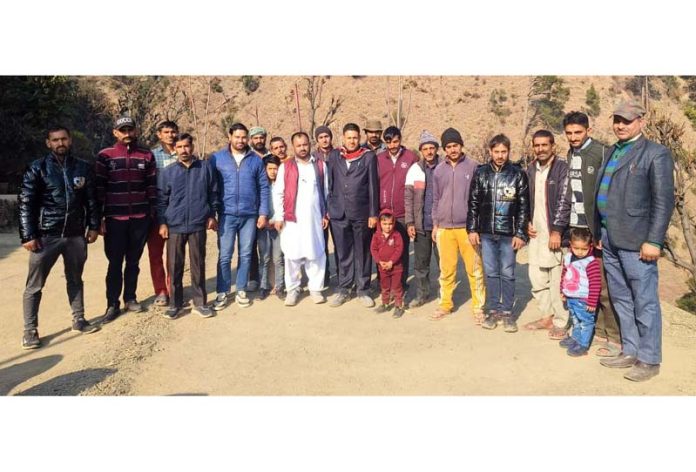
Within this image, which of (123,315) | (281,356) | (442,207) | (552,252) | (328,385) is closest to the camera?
(328,385)

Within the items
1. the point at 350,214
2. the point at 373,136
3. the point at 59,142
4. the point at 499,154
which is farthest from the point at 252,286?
the point at 499,154

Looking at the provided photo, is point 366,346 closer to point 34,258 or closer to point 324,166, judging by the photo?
point 324,166

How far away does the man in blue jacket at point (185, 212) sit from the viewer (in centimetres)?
523

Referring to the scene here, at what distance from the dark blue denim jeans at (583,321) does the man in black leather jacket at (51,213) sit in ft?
14.9

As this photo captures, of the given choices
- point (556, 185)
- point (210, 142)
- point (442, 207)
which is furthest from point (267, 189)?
point (210, 142)

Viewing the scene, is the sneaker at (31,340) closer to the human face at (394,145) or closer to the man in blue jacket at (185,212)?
the man in blue jacket at (185,212)

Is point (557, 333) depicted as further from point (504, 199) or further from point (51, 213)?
point (51, 213)

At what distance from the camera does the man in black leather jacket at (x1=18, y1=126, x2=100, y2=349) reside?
181 inches

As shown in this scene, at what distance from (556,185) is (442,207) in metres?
1.09

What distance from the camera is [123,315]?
18.1ft

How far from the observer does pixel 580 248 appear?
4414 mm

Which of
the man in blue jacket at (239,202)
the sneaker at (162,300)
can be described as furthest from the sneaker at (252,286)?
the sneaker at (162,300)

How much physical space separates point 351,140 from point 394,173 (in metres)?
0.60

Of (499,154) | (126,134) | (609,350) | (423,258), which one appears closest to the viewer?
(609,350)
